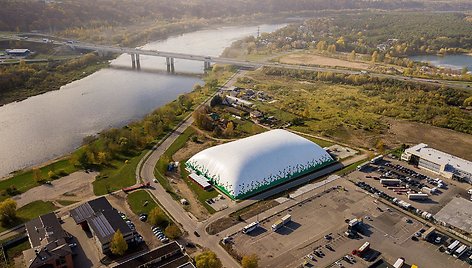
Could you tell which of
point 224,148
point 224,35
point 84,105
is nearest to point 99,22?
point 224,35

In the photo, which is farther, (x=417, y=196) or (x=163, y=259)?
(x=417, y=196)

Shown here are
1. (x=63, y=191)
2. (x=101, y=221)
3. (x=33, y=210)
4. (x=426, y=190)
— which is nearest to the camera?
(x=101, y=221)

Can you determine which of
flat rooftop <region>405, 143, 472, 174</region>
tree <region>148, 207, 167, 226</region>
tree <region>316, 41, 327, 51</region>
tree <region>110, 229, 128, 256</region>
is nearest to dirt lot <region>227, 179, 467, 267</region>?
tree <region>148, 207, 167, 226</region>

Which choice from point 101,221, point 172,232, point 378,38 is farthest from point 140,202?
point 378,38

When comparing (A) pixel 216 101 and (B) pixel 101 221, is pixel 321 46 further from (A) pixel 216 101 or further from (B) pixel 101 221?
(B) pixel 101 221

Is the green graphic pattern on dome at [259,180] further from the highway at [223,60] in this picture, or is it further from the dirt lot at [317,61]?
the dirt lot at [317,61]

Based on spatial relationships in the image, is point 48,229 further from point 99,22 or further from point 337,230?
point 99,22
